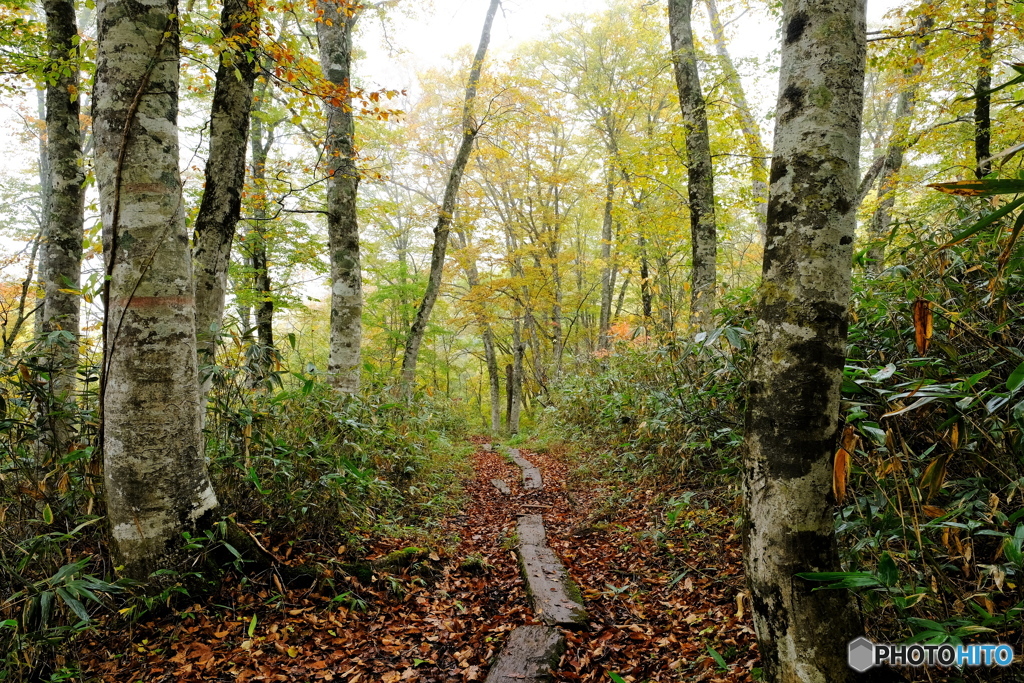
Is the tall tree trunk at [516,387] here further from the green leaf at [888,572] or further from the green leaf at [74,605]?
the green leaf at [888,572]

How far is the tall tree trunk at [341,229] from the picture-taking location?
6.73 metres

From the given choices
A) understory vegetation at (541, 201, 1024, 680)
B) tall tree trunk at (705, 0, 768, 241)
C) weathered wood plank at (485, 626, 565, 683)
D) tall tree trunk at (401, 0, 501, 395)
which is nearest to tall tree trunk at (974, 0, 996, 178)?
tall tree trunk at (705, 0, 768, 241)

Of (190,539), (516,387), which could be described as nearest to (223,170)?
(190,539)

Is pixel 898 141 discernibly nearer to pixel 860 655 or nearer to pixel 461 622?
pixel 860 655

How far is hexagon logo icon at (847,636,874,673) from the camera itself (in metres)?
1.80

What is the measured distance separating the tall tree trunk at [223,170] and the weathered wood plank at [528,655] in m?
3.34

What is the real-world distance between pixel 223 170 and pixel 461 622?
4.29 meters

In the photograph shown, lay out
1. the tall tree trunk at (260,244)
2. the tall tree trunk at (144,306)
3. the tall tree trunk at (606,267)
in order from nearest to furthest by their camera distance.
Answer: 1. the tall tree trunk at (144,306)
2. the tall tree trunk at (260,244)
3. the tall tree trunk at (606,267)

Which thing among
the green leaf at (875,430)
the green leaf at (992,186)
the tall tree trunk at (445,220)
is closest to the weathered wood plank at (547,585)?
the green leaf at (875,430)

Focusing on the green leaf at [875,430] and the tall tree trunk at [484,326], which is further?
the tall tree trunk at [484,326]

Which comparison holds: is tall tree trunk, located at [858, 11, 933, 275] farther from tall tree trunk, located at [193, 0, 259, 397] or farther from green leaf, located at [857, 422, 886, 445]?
tall tree trunk, located at [193, 0, 259, 397]

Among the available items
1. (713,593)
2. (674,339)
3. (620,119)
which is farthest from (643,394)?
(620,119)

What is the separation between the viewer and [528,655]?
2.82m

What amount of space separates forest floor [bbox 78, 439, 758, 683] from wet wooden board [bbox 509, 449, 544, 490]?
2.50 metres
